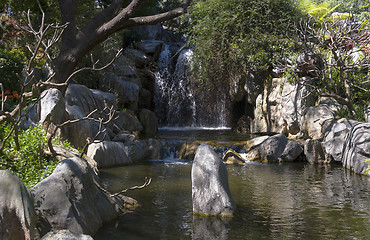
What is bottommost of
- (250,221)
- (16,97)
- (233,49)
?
(250,221)

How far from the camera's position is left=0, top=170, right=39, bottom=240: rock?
4.07 m

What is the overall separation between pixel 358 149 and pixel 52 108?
8.27 m

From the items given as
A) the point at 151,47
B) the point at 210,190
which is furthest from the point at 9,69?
the point at 210,190

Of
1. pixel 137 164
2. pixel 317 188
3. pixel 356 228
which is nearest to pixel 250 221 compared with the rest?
pixel 356 228

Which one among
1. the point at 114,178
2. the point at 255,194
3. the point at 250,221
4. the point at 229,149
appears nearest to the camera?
the point at 250,221

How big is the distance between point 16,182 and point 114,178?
19.4 feet

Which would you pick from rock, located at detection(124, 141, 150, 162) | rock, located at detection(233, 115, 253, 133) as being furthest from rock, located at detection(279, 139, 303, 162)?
rock, located at detection(233, 115, 253, 133)

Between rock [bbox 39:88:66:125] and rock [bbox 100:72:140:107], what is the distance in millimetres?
9305

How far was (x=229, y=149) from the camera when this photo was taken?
1366 cm

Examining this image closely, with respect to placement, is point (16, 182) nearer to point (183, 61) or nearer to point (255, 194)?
point (255, 194)

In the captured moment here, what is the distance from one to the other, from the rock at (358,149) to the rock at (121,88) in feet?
35.7

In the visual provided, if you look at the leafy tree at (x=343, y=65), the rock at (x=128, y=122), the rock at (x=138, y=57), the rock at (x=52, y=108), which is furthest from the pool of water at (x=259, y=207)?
the rock at (x=138, y=57)

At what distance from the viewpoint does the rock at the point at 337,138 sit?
40.5ft

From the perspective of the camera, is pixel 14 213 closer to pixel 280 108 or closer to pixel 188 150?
pixel 188 150
